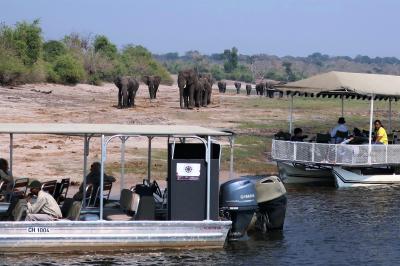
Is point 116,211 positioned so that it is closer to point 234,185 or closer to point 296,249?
Answer: point 234,185

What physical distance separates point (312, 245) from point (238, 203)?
6.03 ft

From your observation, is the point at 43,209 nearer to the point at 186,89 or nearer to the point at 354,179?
the point at 354,179

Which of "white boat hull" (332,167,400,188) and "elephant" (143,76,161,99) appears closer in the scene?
"white boat hull" (332,167,400,188)

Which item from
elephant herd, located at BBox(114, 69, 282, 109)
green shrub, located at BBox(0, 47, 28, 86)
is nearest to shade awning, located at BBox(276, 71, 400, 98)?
elephant herd, located at BBox(114, 69, 282, 109)

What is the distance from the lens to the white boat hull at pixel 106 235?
17.2m

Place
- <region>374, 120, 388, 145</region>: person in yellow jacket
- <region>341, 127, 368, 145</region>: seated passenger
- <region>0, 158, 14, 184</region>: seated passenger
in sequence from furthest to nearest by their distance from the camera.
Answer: <region>374, 120, 388, 145</region>: person in yellow jacket, <region>341, 127, 368, 145</region>: seated passenger, <region>0, 158, 14, 184</region>: seated passenger

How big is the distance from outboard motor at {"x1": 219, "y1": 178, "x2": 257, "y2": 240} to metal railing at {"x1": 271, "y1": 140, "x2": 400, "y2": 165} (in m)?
9.85

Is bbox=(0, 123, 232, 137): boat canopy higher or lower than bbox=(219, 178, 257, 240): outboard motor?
higher

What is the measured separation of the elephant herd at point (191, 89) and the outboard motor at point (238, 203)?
3439cm

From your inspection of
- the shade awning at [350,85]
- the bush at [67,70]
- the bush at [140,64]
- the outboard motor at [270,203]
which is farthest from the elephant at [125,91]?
the bush at [140,64]

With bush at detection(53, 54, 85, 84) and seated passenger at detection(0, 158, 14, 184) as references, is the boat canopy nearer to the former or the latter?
seated passenger at detection(0, 158, 14, 184)

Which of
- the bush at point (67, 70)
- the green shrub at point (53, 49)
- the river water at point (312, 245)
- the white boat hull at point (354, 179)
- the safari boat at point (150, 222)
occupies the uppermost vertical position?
the green shrub at point (53, 49)

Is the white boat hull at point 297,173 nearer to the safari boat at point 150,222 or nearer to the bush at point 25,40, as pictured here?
the safari boat at point 150,222

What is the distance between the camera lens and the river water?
17.3 m
